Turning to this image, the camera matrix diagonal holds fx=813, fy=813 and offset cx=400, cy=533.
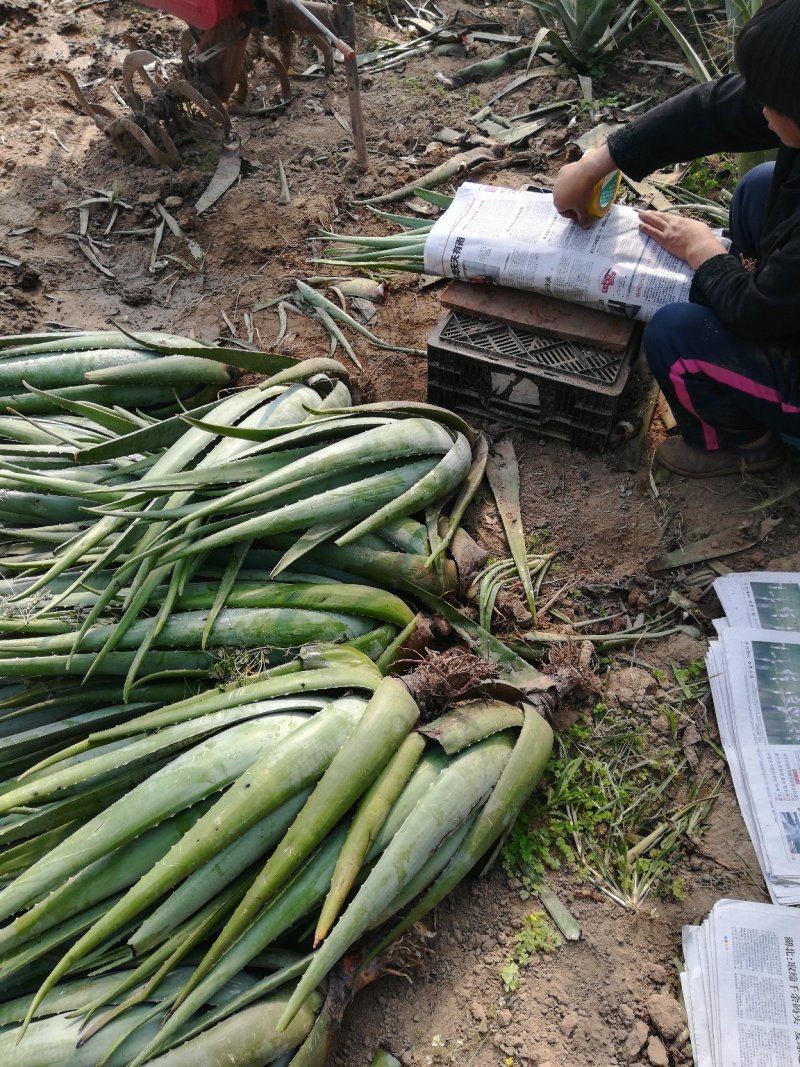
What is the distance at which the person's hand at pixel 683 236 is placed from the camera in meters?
2.40

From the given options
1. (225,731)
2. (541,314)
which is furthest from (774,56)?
(225,731)

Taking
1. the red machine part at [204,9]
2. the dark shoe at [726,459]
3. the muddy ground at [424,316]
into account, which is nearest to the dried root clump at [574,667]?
the muddy ground at [424,316]

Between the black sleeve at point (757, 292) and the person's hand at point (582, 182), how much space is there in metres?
0.43

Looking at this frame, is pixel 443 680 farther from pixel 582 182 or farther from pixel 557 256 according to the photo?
pixel 582 182

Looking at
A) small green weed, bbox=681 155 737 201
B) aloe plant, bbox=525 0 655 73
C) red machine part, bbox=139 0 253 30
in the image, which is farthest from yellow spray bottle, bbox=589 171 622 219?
red machine part, bbox=139 0 253 30

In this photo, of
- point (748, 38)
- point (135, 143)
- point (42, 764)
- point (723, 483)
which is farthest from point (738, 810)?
point (135, 143)

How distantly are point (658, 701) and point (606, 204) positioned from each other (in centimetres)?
156

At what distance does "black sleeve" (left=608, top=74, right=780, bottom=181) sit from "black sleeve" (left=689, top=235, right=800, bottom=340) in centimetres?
42

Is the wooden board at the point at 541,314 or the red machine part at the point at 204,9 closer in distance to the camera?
the wooden board at the point at 541,314

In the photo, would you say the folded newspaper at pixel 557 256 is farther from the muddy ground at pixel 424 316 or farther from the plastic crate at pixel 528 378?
the muddy ground at pixel 424 316

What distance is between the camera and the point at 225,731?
177cm

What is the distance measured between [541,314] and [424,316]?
799 mm

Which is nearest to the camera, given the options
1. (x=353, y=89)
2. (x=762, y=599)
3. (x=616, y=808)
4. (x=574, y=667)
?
(x=616, y=808)

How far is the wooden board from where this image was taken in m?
2.53
